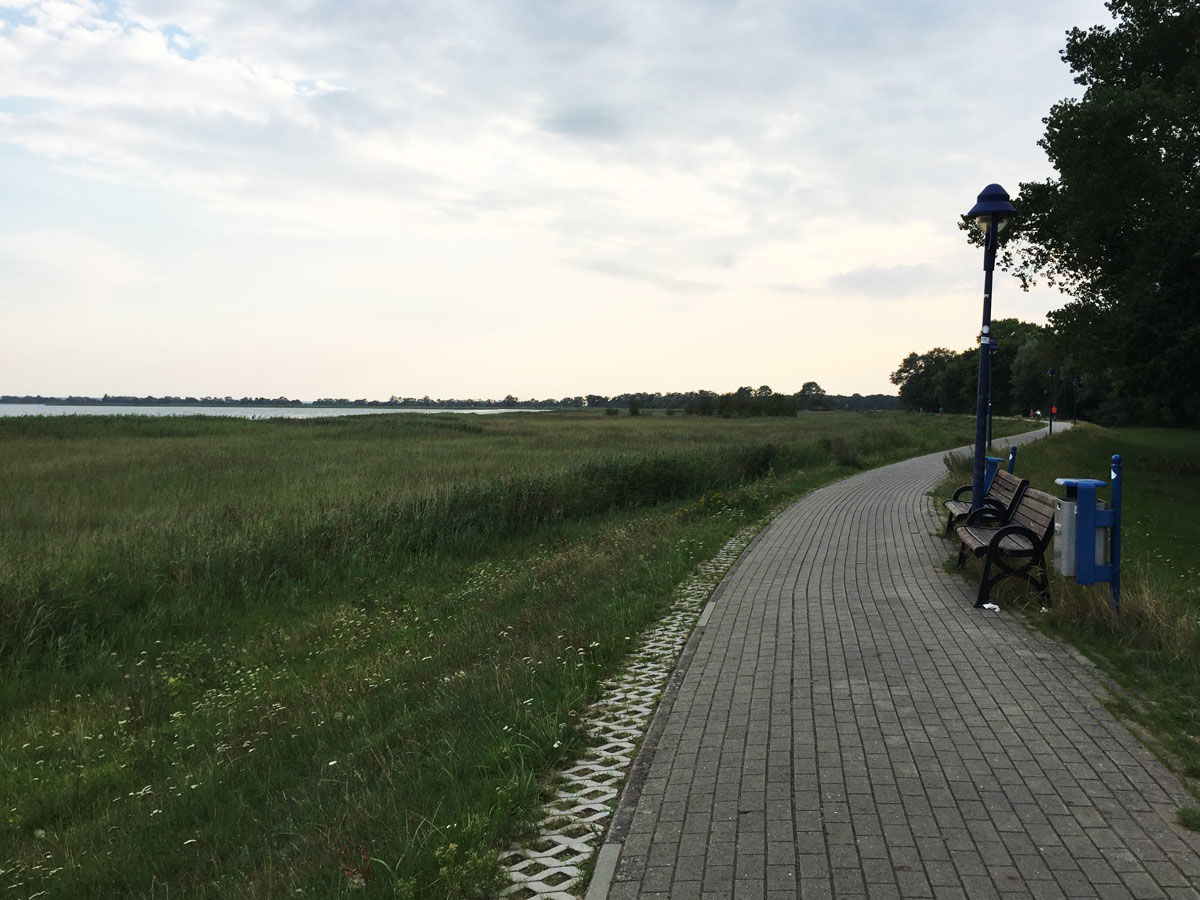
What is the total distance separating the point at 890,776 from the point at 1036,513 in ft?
15.9

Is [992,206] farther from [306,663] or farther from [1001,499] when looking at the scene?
[306,663]

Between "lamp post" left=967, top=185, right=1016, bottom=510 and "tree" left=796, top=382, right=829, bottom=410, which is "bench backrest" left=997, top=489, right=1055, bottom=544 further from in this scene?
"tree" left=796, top=382, right=829, bottom=410

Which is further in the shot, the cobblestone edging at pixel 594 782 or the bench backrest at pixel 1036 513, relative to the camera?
the bench backrest at pixel 1036 513

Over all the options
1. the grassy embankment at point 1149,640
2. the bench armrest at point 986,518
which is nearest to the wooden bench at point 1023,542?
the grassy embankment at point 1149,640

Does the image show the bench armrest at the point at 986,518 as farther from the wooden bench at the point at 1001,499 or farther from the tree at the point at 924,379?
the tree at the point at 924,379

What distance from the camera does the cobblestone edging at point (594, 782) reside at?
3414 mm

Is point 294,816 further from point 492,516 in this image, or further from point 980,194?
point 492,516

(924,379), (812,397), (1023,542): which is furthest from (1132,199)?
(812,397)

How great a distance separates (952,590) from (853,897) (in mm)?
6146

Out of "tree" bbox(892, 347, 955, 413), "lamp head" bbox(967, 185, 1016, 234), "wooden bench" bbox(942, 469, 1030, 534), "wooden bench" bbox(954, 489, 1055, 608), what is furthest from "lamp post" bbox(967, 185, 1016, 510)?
"tree" bbox(892, 347, 955, 413)

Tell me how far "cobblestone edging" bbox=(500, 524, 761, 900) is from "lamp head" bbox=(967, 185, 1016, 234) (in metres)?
6.22

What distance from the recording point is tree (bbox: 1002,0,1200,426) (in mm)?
22531

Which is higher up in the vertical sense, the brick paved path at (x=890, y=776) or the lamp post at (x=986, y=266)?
the lamp post at (x=986, y=266)

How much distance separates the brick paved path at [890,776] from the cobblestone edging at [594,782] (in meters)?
0.11
